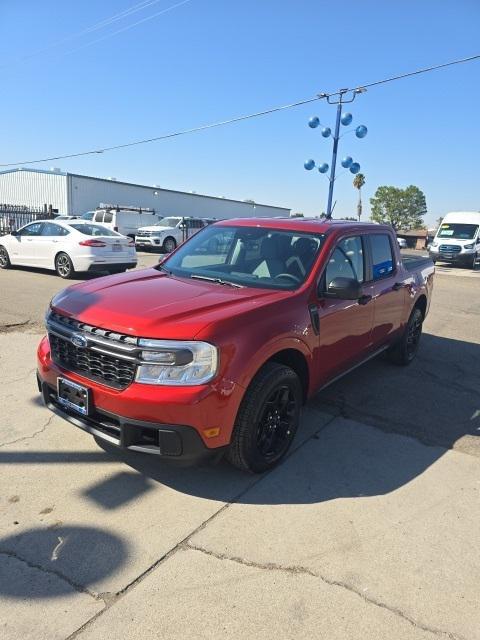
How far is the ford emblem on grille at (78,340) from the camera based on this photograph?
9.80 feet

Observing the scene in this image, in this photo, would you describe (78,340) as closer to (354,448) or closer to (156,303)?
(156,303)

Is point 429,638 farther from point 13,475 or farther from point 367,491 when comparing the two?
point 13,475

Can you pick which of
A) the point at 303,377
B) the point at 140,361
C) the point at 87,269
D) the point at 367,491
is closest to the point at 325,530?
the point at 367,491

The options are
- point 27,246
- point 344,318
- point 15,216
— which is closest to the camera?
point 344,318

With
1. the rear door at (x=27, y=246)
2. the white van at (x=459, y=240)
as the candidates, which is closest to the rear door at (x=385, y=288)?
the rear door at (x=27, y=246)

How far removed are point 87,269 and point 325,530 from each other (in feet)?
34.3

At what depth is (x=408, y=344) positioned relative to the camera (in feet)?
19.9

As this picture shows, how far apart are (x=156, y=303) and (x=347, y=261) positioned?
198 centimetres

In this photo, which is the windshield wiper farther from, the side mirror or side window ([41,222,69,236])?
side window ([41,222,69,236])

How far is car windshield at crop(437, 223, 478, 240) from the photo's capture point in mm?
24206

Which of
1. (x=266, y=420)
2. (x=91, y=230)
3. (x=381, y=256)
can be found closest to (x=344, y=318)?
(x=266, y=420)

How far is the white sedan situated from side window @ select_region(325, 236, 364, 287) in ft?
28.9

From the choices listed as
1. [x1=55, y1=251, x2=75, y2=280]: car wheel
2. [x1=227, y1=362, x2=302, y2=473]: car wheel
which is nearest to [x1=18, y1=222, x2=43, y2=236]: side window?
[x1=55, y1=251, x2=75, y2=280]: car wheel

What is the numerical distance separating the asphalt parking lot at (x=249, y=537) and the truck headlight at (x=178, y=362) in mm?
538
